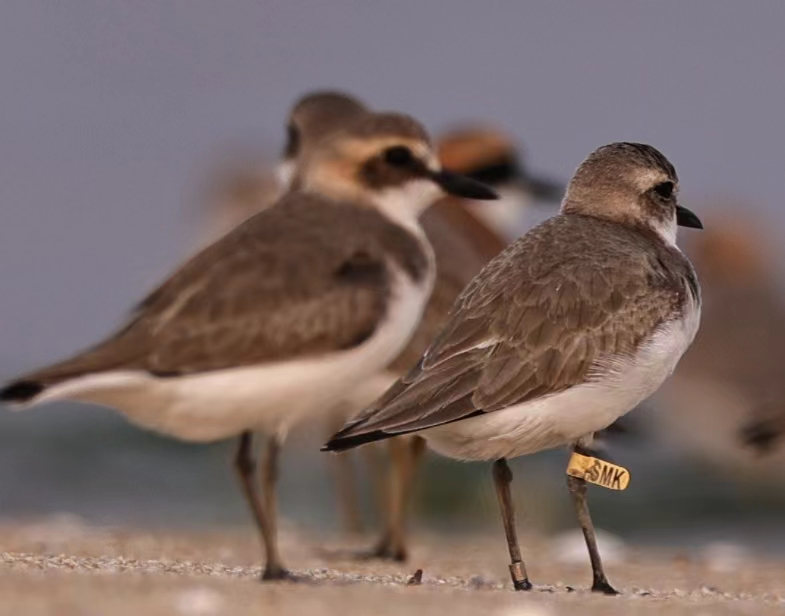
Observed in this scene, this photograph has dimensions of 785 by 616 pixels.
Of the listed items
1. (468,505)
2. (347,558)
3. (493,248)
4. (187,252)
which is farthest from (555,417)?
(187,252)

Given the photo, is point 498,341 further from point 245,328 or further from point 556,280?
point 245,328

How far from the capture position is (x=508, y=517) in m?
7.12

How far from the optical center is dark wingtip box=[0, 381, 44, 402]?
23.8 ft

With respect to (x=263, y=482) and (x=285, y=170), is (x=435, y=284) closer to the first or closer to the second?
(x=285, y=170)

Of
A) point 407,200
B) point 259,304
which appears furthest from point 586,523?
point 407,200

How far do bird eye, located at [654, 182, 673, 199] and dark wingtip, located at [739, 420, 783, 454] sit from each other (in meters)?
2.92

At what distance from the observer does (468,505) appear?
1572cm

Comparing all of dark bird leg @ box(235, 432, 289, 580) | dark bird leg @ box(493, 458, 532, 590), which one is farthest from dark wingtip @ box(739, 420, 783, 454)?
dark bird leg @ box(493, 458, 532, 590)

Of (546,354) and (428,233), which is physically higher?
(428,233)

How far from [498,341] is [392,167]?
8.18 ft

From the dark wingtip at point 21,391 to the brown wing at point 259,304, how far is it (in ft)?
0.53

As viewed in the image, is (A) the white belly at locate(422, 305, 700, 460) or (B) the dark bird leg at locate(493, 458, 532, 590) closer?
(A) the white belly at locate(422, 305, 700, 460)

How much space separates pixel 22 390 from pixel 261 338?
39.8 inches

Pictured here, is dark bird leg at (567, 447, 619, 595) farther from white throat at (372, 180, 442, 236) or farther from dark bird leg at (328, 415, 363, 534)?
dark bird leg at (328, 415, 363, 534)
